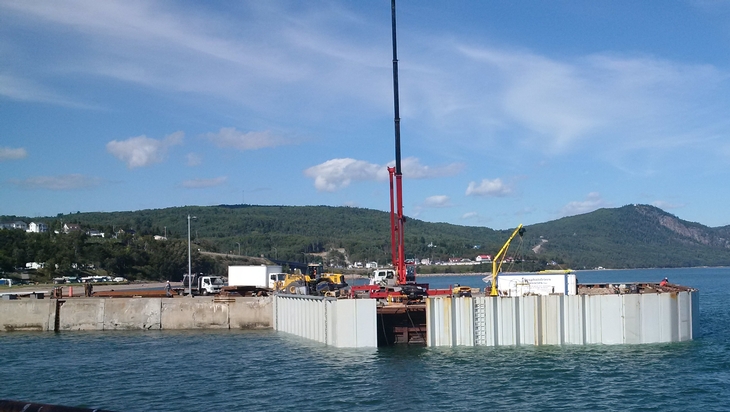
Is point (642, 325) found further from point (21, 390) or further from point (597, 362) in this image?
point (21, 390)

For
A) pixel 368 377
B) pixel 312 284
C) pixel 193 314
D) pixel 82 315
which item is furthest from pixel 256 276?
pixel 368 377

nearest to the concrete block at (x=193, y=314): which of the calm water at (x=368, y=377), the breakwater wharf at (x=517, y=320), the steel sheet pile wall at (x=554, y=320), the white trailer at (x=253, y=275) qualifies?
the calm water at (x=368, y=377)

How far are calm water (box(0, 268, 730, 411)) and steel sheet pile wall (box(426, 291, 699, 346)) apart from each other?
36.9 inches

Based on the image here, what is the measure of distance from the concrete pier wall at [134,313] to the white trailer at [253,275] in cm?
1105

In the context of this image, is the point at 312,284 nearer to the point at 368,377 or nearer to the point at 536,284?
the point at 536,284

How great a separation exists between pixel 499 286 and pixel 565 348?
23.3 ft

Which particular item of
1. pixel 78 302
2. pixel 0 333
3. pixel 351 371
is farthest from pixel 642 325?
pixel 0 333

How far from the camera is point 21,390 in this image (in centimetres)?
3206

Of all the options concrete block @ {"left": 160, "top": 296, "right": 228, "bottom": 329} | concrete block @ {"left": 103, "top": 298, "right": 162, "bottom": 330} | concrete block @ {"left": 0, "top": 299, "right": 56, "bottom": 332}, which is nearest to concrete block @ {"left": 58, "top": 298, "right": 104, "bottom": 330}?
concrete block @ {"left": 103, "top": 298, "right": 162, "bottom": 330}

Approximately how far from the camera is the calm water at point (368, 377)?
28734 millimetres

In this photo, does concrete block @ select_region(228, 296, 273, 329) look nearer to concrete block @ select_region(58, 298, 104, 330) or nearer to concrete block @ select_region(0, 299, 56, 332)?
concrete block @ select_region(58, 298, 104, 330)

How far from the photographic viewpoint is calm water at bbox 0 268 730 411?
2873 cm

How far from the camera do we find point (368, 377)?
33.4 metres

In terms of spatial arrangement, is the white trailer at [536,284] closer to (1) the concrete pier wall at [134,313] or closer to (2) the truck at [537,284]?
(2) the truck at [537,284]
